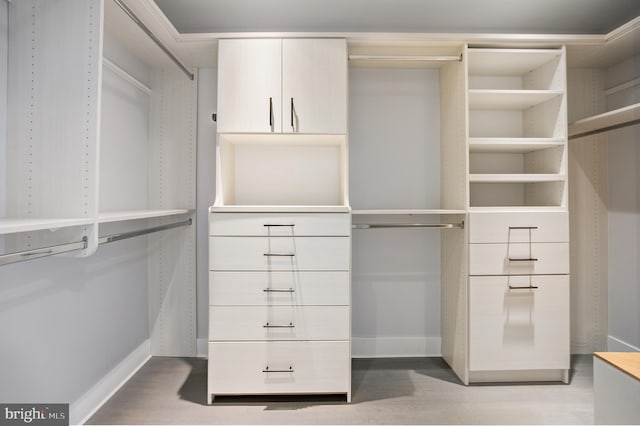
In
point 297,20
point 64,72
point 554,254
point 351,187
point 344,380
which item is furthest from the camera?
point 351,187

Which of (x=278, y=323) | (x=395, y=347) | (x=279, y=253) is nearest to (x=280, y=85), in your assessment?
(x=279, y=253)

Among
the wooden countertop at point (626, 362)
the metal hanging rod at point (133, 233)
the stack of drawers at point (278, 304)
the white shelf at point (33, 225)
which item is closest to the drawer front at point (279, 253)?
the stack of drawers at point (278, 304)

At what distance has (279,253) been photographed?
82.5 inches

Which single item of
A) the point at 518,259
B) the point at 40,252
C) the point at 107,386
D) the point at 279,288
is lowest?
the point at 107,386

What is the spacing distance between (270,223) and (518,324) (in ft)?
5.32

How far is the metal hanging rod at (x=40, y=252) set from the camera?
3.70 ft

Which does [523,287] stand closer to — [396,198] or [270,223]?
[396,198]

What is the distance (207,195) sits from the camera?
282cm

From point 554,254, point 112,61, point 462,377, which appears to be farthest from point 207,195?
point 554,254

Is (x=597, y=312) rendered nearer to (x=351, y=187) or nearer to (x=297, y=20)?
(x=351, y=187)

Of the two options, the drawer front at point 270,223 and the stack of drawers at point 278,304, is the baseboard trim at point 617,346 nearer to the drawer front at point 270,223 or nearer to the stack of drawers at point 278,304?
the stack of drawers at point 278,304

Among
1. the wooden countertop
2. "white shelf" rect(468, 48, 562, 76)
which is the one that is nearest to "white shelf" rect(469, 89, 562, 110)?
"white shelf" rect(468, 48, 562, 76)

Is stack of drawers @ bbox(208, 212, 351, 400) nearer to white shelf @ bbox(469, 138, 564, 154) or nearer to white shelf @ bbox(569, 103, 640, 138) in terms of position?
white shelf @ bbox(469, 138, 564, 154)

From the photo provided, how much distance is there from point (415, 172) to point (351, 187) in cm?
48
